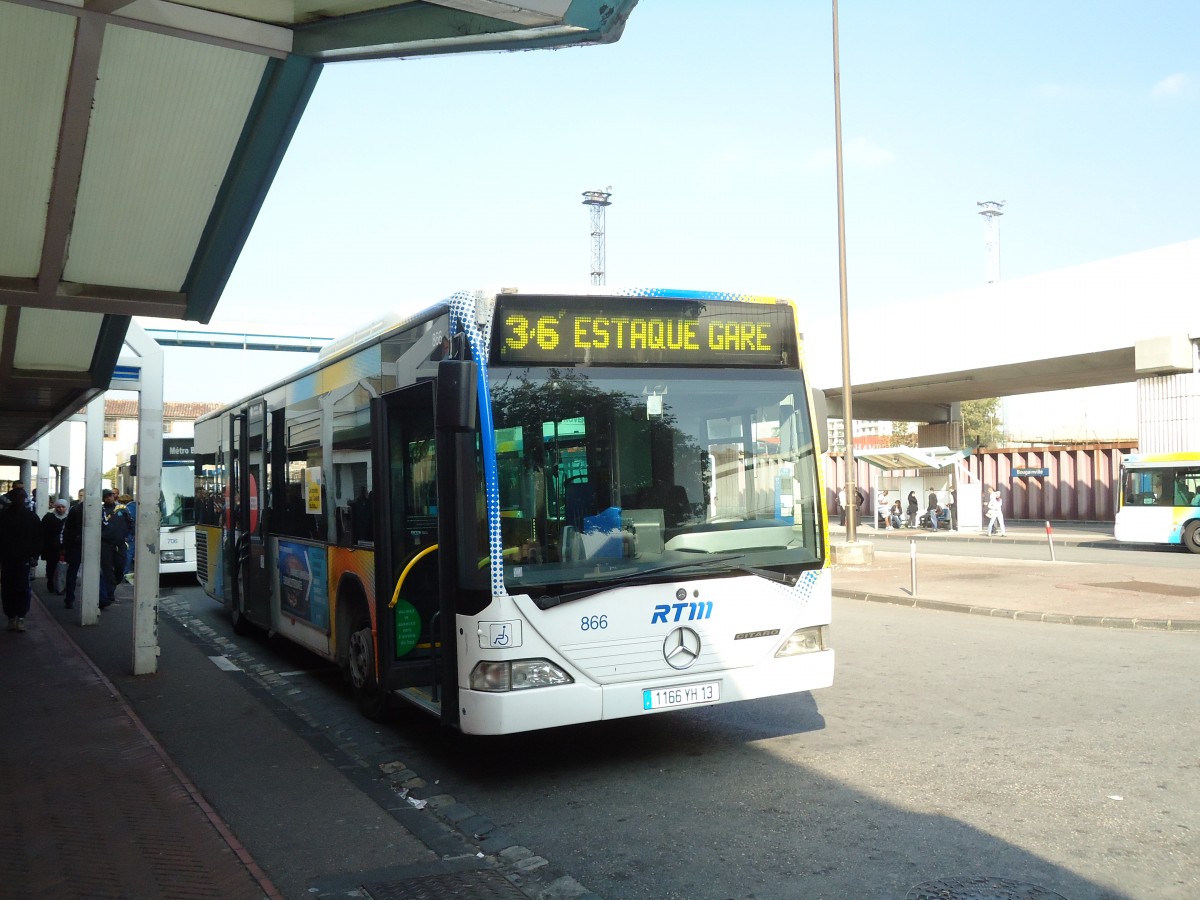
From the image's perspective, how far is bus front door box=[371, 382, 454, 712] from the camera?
720 cm

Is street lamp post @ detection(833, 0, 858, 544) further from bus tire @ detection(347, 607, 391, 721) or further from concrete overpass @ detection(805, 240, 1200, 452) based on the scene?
bus tire @ detection(347, 607, 391, 721)

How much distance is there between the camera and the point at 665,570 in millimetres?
6418

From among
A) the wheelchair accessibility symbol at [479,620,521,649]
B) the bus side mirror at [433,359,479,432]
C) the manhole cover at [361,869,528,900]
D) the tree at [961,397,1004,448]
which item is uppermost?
the tree at [961,397,1004,448]

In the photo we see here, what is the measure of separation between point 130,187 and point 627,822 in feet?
13.9

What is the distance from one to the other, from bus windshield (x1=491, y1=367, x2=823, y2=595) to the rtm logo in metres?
0.20

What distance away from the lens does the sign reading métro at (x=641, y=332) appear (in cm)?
634

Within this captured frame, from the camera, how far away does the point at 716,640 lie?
6.59m

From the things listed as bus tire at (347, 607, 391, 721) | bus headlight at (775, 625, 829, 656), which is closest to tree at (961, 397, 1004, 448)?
bus tire at (347, 607, 391, 721)

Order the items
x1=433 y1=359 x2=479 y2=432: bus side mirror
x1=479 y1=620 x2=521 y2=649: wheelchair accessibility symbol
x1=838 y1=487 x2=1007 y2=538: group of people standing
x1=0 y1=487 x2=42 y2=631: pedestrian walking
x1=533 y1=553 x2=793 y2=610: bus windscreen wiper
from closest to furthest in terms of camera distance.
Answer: x1=433 y1=359 x2=479 y2=432: bus side mirror → x1=479 y1=620 x2=521 y2=649: wheelchair accessibility symbol → x1=533 y1=553 x2=793 y2=610: bus windscreen wiper → x1=0 y1=487 x2=42 y2=631: pedestrian walking → x1=838 y1=487 x2=1007 y2=538: group of people standing

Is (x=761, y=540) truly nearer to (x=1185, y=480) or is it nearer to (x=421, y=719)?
(x=421, y=719)

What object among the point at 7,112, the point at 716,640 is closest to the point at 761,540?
the point at 716,640

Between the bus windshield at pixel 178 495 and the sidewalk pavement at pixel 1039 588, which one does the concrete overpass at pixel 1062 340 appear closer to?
the sidewalk pavement at pixel 1039 588

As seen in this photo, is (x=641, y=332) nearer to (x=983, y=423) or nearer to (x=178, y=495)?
(x=178, y=495)

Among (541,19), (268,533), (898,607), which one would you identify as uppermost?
(541,19)
